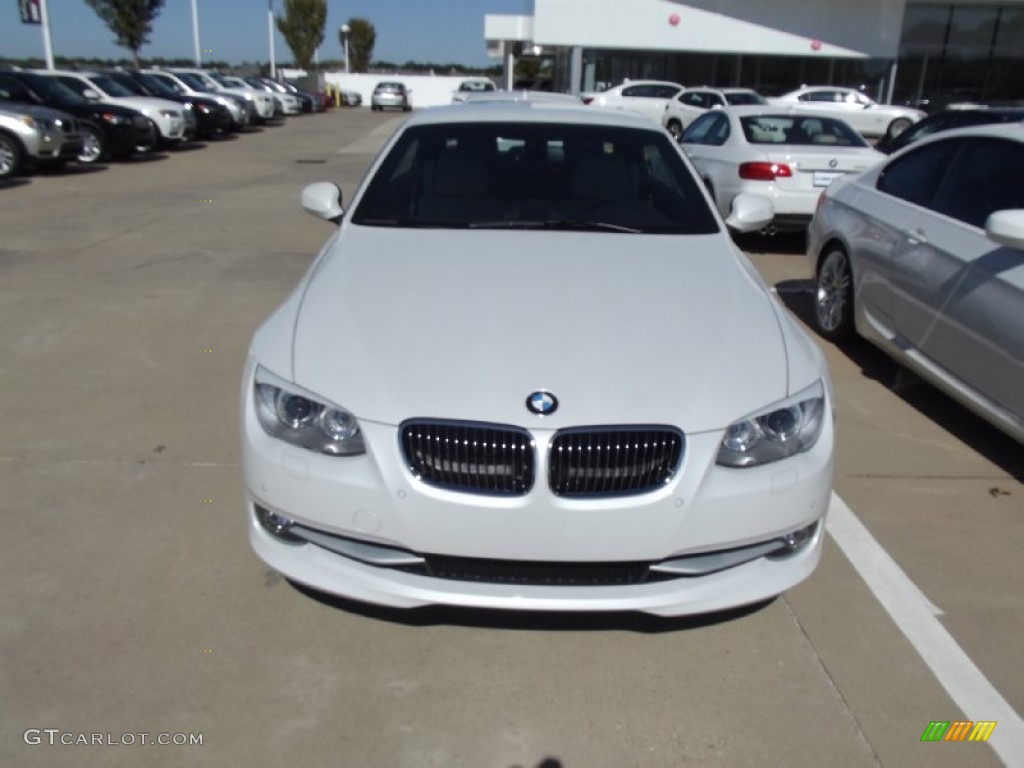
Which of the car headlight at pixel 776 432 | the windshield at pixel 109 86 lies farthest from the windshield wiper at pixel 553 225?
the windshield at pixel 109 86

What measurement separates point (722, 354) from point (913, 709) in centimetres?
123

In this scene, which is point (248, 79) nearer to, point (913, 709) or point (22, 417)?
point (22, 417)

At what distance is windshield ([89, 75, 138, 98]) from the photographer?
63.5 ft

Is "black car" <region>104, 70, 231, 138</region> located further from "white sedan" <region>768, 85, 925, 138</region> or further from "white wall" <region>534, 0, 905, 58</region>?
"white sedan" <region>768, 85, 925, 138</region>

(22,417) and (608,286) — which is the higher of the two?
(608,286)

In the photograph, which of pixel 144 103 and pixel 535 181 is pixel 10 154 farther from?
pixel 535 181

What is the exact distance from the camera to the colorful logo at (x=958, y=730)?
2.60 m

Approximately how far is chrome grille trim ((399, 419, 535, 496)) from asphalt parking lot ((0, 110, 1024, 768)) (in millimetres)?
642

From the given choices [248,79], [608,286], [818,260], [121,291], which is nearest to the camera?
[608,286]

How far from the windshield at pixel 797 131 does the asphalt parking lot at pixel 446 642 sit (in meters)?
5.17

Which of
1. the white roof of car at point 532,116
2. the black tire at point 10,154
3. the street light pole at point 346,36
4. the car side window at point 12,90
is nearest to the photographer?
the white roof of car at point 532,116

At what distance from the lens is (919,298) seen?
191 inches

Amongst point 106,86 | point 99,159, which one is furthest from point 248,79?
point 99,159

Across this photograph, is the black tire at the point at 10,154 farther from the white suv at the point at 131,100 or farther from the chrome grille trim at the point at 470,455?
the chrome grille trim at the point at 470,455
